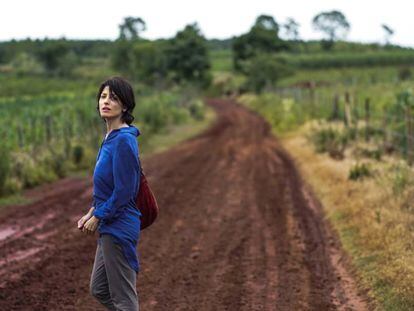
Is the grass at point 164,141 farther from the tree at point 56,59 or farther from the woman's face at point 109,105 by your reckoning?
the tree at point 56,59

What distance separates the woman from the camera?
13.5 feet

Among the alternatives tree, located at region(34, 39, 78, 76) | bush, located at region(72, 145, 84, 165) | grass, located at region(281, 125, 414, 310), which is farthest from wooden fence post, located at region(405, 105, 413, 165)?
tree, located at region(34, 39, 78, 76)

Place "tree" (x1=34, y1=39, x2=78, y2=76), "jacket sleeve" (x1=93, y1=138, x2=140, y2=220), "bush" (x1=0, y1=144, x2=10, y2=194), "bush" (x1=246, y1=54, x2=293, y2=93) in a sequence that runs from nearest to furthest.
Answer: "jacket sleeve" (x1=93, y1=138, x2=140, y2=220) < "bush" (x1=0, y1=144, x2=10, y2=194) < "bush" (x1=246, y1=54, x2=293, y2=93) < "tree" (x1=34, y1=39, x2=78, y2=76)

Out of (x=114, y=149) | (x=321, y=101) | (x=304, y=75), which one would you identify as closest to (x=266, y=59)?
(x=304, y=75)

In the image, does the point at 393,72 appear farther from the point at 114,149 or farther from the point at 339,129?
the point at 114,149

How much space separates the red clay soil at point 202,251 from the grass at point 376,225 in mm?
234

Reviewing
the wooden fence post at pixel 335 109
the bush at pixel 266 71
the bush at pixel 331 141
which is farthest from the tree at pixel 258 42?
the bush at pixel 331 141

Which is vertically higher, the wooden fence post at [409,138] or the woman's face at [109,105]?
the woman's face at [109,105]

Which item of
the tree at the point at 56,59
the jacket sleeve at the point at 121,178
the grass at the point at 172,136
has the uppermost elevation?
the tree at the point at 56,59

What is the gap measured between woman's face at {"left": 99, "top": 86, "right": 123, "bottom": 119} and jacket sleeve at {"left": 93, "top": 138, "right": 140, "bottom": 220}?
220 millimetres

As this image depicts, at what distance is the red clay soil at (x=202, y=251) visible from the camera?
673 cm

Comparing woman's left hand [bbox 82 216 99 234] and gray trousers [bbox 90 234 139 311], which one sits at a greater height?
woman's left hand [bbox 82 216 99 234]

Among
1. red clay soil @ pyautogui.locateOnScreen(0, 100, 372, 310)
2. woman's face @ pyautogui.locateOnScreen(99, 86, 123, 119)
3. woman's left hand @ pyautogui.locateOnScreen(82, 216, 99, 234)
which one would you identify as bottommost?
red clay soil @ pyautogui.locateOnScreen(0, 100, 372, 310)

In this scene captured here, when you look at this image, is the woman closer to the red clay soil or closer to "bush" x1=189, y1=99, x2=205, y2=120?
the red clay soil
